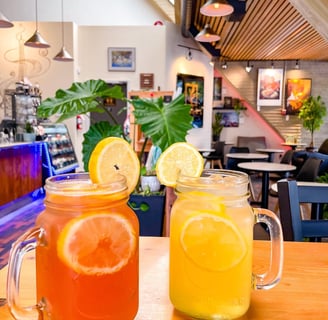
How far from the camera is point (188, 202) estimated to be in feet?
1.90

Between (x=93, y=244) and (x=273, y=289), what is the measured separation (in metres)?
0.41

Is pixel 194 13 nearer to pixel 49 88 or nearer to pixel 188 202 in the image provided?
pixel 49 88

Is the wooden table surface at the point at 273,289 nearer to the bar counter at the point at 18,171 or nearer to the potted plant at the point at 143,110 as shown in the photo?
the potted plant at the point at 143,110

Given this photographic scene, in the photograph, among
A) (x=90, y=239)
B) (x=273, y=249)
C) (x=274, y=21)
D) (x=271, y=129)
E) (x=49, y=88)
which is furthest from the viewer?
(x=271, y=129)

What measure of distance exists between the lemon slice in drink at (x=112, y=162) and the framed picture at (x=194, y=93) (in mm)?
7479

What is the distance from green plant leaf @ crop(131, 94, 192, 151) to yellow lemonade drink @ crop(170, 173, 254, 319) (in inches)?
49.9

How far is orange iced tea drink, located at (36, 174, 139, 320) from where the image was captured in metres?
0.49

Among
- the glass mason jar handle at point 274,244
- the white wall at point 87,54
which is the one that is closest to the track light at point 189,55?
the white wall at point 87,54

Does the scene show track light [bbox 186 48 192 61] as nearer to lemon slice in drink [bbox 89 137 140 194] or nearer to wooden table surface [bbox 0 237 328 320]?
wooden table surface [bbox 0 237 328 320]

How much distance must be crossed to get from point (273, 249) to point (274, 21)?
648cm

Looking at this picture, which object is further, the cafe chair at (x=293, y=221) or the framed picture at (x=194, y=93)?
the framed picture at (x=194, y=93)

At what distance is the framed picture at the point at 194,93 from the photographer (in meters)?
8.08

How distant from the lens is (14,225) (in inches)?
165

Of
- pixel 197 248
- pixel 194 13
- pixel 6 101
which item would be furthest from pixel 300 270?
pixel 6 101
